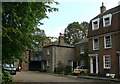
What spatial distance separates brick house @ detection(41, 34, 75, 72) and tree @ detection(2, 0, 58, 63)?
4290cm

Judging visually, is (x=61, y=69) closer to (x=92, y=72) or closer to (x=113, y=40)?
(x=92, y=72)

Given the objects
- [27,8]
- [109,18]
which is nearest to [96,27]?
[109,18]

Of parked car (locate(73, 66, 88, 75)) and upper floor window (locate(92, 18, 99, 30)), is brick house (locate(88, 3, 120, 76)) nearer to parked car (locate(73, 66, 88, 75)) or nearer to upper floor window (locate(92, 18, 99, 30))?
upper floor window (locate(92, 18, 99, 30))

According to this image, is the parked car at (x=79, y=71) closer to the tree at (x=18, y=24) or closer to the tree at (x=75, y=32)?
the tree at (x=18, y=24)

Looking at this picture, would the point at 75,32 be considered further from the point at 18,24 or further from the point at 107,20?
the point at 18,24

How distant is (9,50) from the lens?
15.3 meters

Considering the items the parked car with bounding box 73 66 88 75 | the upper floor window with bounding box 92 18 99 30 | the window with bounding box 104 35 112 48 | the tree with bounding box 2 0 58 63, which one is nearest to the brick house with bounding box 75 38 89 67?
the parked car with bounding box 73 66 88 75

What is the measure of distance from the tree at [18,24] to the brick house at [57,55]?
42.9 meters

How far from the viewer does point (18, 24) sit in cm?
1487

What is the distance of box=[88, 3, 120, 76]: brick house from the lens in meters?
40.5

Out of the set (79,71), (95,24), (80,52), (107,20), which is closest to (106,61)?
(107,20)

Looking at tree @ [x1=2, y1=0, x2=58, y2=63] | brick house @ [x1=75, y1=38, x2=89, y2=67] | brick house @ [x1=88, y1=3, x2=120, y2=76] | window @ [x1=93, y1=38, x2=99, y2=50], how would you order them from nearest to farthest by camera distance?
tree @ [x1=2, y1=0, x2=58, y2=63]
brick house @ [x1=88, y1=3, x2=120, y2=76]
window @ [x1=93, y1=38, x2=99, y2=50]
brick house @ [x1=75, y1=38, x2=89, y2=67]

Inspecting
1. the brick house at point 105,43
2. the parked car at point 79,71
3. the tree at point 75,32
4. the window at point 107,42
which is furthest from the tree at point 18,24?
the tree at point 75,32

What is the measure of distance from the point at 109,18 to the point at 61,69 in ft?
55.2
